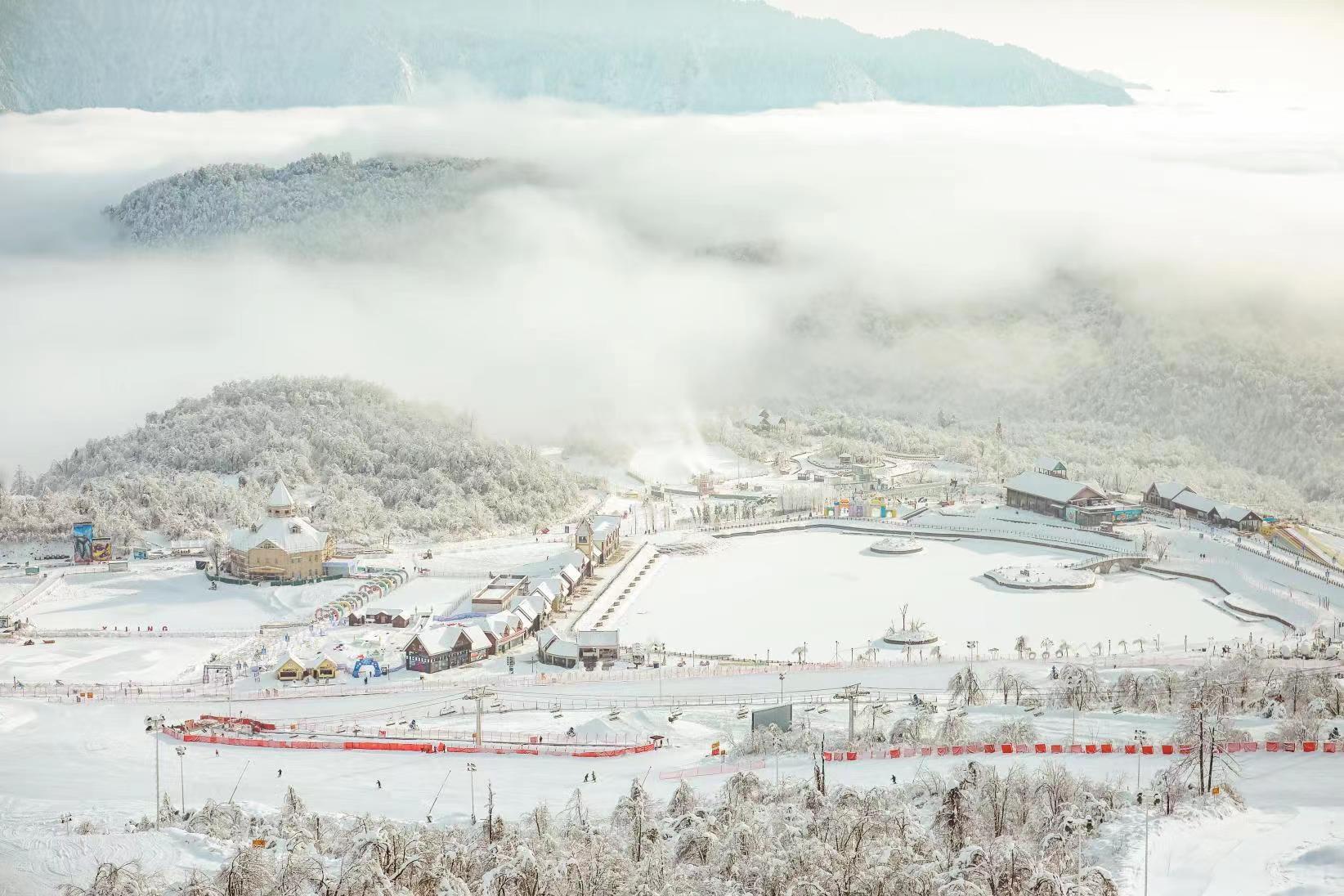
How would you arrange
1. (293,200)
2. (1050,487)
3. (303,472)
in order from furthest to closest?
1. (293,200)
2. (1050,487)
3. (303,472)

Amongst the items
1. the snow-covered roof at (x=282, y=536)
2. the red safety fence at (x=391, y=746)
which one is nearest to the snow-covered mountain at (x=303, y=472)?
the snow-covered roof at (x=282, y=536)

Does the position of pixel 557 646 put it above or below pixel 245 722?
below

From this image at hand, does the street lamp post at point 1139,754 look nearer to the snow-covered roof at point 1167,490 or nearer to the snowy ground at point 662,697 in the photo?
the snowy ground at point 662,697

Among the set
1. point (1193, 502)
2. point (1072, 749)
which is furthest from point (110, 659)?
point (1193, 502)

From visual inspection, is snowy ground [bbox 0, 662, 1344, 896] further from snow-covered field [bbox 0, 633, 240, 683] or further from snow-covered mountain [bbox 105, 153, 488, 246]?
snow-covered mountain [bbox 105, 153, 488, 246]

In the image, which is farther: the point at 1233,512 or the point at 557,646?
the point at 1233,512

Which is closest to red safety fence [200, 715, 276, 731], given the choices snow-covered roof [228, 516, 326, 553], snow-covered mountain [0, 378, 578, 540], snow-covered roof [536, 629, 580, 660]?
snow-covered roof [536, 629, 580, 660]

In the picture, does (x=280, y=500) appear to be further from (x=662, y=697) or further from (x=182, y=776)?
(x=182, y=776)
